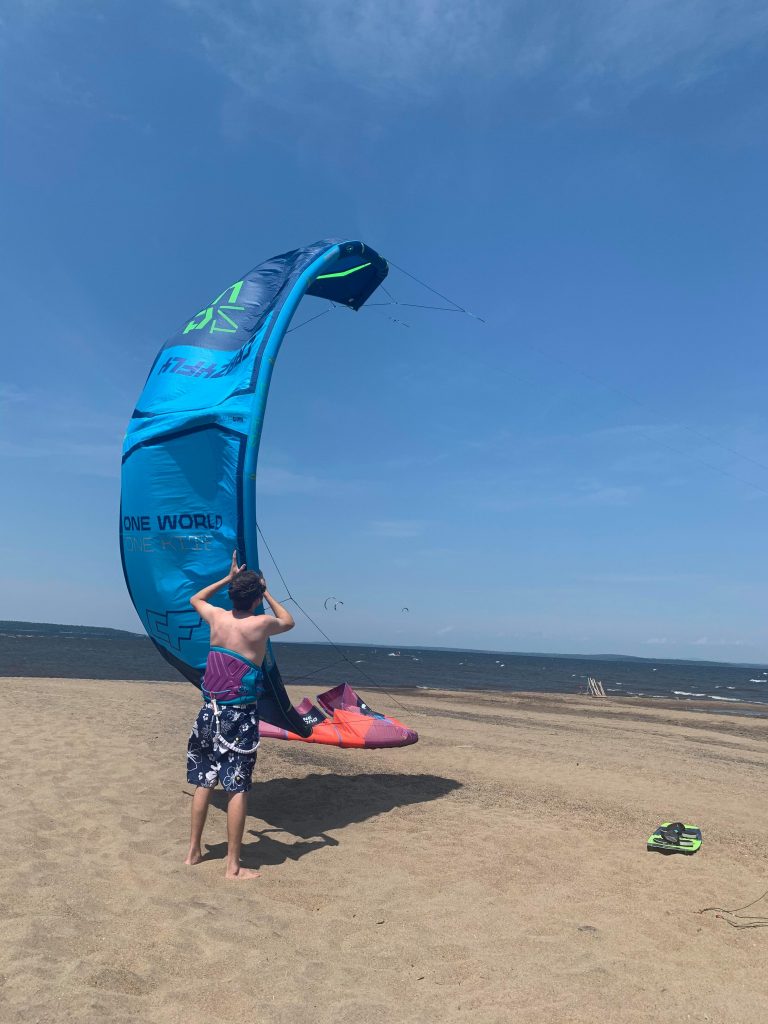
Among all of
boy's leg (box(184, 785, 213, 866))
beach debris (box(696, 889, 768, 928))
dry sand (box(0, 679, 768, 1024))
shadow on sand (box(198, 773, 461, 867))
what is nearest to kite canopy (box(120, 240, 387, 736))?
shadow on sand (box(198, 773, 461, 867))

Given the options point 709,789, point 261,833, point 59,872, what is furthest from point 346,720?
point 709,789

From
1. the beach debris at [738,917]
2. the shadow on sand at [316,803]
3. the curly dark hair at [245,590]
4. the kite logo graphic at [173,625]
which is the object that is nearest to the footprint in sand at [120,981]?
the shadow on sand at [316,803]

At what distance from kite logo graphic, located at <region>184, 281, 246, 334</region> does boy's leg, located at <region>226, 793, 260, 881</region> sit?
3.87 meters

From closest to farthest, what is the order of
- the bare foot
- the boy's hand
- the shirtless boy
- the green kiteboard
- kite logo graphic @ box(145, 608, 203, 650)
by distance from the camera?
the bare foot < the shirtless boy < the boy's hand < the green kiteboard < kite logo graphic @ box(145, 608, 203, 650)

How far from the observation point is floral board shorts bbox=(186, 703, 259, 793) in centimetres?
452

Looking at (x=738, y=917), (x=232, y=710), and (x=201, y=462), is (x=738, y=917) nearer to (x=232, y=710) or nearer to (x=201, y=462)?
(x=232, y=710)

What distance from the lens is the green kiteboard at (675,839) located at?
17.3 ft

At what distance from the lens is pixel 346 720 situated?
6.53m

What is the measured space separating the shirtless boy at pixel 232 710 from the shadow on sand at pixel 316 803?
22.0 inches

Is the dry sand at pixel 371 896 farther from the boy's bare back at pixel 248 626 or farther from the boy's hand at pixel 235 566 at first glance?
the boy's hand at pixel 235 566

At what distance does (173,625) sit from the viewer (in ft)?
19.1

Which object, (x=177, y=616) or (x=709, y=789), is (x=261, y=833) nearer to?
(x=177, y=616)

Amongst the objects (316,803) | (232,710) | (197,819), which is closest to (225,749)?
(232,710)

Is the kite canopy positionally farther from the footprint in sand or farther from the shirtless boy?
the footprint in sand
